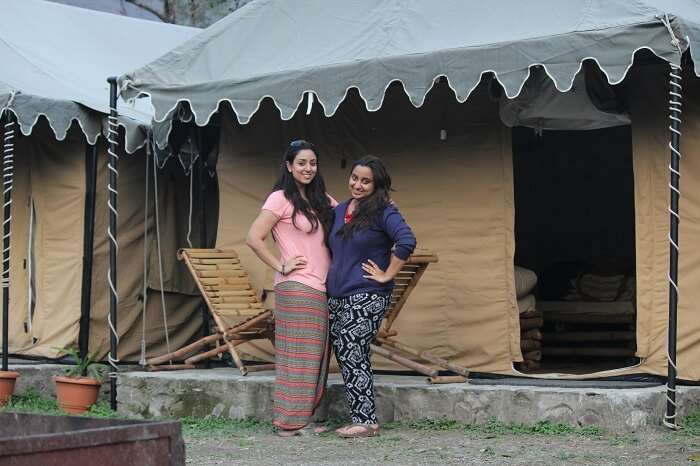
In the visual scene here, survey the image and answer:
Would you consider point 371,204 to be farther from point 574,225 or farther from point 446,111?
point 574,225

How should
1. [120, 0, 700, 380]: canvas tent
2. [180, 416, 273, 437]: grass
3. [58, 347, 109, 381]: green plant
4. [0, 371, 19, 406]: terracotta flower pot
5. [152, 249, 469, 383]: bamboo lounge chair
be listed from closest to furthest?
[120, 0, 700, 380]: canvas tent < [180, 416, 273, 437]: grass < [152, 249, 469, 383]: bamboo lounge chair < [0, 371, 19, 406]: terracotta flower pot < [58, 347, 109, 381]: green plant

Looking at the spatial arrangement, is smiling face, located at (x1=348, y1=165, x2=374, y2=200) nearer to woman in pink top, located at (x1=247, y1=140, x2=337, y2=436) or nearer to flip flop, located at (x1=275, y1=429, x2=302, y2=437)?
woman in pink top, located at (x1=247, y1=140, x2=337, y2=436)

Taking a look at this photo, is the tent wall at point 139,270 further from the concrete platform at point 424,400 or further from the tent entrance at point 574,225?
the tent entrance at point 574,225

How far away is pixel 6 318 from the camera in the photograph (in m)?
9.13

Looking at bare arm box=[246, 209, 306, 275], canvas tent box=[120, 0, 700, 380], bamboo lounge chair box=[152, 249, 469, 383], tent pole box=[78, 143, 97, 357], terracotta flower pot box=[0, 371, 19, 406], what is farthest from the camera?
tent pole box=[78, 143, 97, 357]

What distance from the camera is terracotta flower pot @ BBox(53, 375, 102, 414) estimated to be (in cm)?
901

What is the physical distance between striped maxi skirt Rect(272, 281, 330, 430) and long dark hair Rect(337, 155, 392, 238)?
45 cm

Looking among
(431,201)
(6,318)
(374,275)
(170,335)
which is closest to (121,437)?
(374,275)

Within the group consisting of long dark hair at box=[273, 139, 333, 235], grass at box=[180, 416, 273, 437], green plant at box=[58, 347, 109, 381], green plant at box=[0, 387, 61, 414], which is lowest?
grass at box=[180, 416, 273, 437]

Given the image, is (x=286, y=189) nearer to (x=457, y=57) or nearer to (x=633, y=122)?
(x=457, y=57)

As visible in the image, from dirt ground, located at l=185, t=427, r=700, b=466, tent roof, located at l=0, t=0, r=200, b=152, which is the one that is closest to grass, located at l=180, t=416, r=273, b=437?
dirt ground, located at l=185, t=427, r=700, b=466

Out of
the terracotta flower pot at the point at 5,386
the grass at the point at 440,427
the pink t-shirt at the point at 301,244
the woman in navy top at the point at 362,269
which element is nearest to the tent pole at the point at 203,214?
the grass at the point at 440,427

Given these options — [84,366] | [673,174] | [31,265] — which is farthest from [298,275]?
[31,265]

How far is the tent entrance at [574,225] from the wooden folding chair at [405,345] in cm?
211
